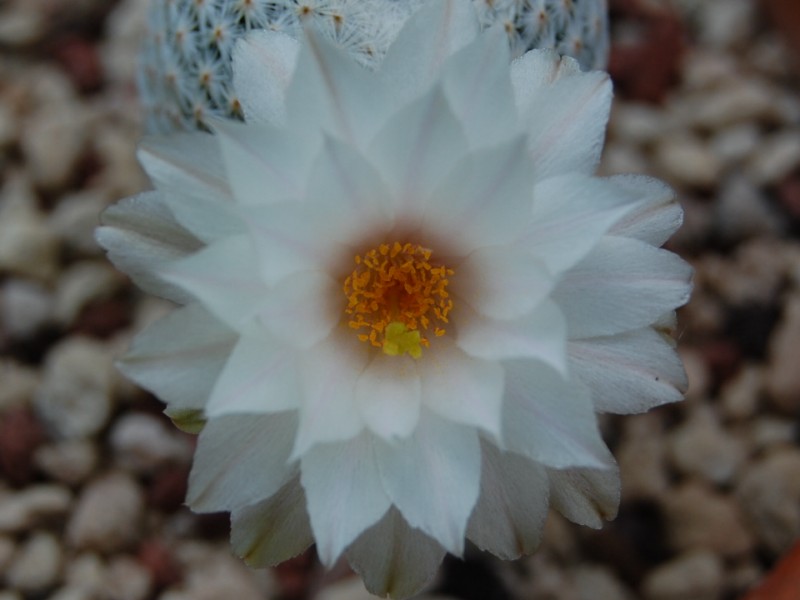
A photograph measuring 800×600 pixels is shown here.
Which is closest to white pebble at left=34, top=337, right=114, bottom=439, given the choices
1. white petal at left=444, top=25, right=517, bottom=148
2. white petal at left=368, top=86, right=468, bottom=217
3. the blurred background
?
the blurred background

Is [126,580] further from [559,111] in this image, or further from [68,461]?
[559,111]

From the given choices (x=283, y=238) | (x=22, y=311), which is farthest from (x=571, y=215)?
(x=22, y=311)

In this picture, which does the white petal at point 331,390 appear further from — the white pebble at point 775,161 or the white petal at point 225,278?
the white pebble at point 775,161

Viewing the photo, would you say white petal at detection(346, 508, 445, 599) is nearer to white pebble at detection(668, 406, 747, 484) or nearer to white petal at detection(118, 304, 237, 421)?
white petal at detection(118, 304, 237, 421)

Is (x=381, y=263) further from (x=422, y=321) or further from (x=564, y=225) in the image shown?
(x=564, y=225)

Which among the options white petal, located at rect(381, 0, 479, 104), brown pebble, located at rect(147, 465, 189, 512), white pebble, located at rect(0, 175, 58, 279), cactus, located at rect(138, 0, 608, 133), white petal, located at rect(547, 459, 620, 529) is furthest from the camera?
white pebble, located at rect(0, 175, 58, 279)

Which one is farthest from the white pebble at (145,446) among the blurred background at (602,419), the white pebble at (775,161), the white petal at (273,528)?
the white pebble at (775,161)
